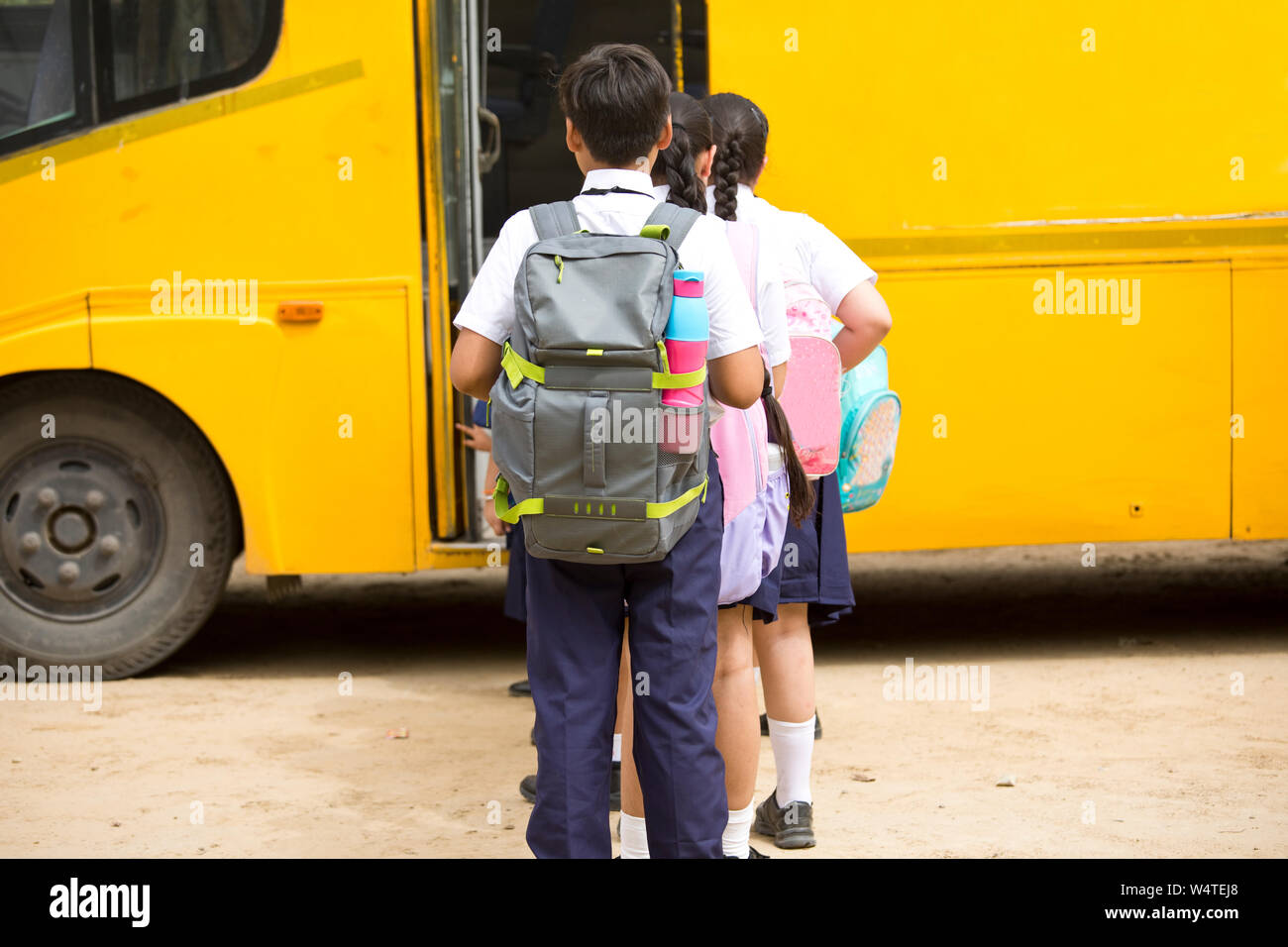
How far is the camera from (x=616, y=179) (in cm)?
297

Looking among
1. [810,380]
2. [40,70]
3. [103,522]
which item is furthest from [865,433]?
[40,70]

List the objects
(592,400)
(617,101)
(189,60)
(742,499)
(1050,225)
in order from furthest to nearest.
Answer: (1050,225), (189,60), (742,499), (617,101), (592,400)

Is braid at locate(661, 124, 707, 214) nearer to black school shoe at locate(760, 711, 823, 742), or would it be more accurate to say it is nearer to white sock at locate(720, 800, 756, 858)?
white sock at locate(720, 800, 756, 858)

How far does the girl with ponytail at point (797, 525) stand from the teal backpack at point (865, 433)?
143mm

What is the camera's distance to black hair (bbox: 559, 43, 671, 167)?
290 centimetres

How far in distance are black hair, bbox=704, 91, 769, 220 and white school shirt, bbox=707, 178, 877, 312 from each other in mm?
65

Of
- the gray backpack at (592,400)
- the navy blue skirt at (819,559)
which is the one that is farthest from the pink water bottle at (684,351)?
the navy blue skirt at (819,559)

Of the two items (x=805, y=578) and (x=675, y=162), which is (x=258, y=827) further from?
(x=675, y=162)

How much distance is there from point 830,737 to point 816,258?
6.19 ft

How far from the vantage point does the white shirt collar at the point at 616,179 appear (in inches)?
117

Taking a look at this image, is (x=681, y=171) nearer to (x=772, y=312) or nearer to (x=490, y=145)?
(x=772, y=312)

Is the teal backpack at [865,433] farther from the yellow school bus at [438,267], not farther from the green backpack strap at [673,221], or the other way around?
the yellow school bus at [438,267]

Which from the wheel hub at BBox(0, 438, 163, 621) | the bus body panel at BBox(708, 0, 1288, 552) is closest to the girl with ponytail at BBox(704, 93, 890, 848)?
the bus body panel at BBox(708, 0, 1288, 552)

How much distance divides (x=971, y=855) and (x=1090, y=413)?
7.95 ft
